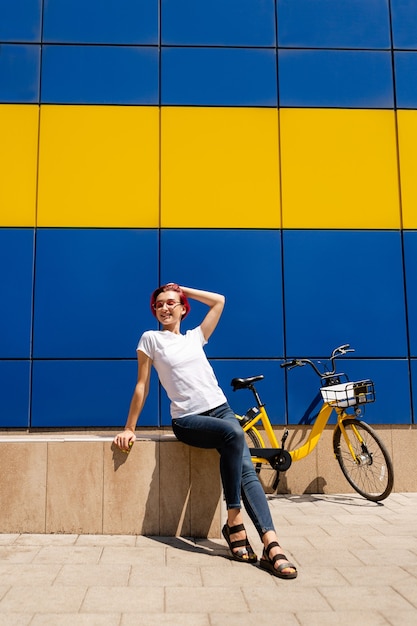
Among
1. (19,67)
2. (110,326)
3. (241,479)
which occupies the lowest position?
(241,479)

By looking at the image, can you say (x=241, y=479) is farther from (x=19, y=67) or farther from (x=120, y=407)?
(x=19, y=67)

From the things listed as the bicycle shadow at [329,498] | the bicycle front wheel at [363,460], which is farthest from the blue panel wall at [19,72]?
the bicycle shadow at [329,498]

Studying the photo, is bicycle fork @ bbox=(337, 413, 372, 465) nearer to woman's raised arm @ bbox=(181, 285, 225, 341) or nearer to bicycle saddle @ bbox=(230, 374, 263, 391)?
bicycle saddle @ bbox=(230, 374, 263, 391)

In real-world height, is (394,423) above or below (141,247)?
below

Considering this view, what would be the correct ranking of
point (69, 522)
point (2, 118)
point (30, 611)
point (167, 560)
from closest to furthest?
1. point (30, 611)
2. point (167, 560)
3. point (69, 522)
4. point (2, 118)

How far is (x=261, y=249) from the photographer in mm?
6398

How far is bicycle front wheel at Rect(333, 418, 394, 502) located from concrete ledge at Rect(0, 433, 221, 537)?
1.92 metres

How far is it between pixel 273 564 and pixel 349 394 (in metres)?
2.53

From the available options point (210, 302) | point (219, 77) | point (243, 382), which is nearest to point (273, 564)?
point (210, 302)

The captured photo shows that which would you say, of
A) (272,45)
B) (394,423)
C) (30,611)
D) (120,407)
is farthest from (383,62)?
(30,611)

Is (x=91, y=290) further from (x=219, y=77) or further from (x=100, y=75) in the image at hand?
(x=219, y=77)

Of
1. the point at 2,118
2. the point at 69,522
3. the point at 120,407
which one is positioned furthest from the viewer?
the point at 2,118

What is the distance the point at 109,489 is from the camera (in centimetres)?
430

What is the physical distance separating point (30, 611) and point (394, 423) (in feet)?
14.9
